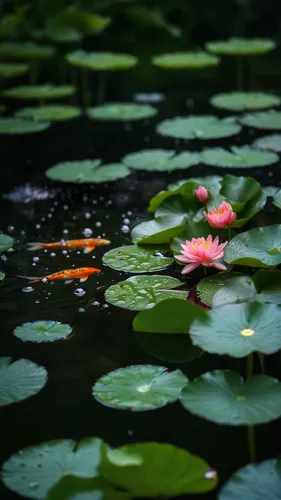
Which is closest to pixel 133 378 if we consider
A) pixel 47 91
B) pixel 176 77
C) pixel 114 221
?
pixel 114 221

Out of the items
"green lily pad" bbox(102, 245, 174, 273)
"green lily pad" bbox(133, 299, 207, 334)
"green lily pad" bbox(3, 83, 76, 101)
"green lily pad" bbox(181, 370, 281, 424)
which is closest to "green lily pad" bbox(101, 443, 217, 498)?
"green lily pad" bbox(181, 370, 281, 424)

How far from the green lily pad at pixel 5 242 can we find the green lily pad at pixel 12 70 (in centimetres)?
240

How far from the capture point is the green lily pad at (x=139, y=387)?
4.98ft

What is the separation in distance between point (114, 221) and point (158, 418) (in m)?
1.21

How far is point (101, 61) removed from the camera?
450 cm

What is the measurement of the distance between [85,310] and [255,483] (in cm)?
84

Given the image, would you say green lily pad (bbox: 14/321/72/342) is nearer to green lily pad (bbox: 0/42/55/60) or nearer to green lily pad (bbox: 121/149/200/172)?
green lily pad (bbox: 121/149/200/172)

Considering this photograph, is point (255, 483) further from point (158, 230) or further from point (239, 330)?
point (158, 230)

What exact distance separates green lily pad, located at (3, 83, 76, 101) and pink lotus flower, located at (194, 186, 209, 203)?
6.48 feet

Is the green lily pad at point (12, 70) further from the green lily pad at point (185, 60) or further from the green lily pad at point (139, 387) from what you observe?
the green lily pad at point (139, 387)

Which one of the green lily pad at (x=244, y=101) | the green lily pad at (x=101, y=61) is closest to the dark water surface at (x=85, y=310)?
the green lily pad at (x=244, y=101)

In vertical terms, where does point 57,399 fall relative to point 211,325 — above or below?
below

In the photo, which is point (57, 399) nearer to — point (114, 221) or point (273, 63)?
point (114, 221)

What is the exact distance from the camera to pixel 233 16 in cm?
609
